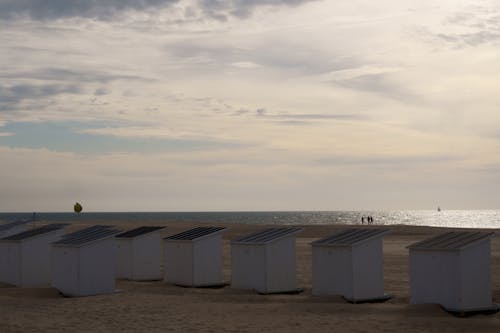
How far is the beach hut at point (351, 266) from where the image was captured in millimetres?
19438

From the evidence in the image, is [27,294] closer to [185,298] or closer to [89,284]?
[89,284]

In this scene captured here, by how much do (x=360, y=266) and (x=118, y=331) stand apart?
6.92m

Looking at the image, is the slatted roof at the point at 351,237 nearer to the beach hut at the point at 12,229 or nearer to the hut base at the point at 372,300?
the hut base at the point at 372,300

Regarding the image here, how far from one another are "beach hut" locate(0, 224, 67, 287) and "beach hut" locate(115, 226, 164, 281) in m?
2.32

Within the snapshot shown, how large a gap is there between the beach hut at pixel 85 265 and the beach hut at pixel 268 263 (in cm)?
371

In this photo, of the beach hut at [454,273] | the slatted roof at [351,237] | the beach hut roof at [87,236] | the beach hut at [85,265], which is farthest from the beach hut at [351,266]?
the beach hut roof at [87,236]

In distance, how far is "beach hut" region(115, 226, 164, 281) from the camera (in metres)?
26.1

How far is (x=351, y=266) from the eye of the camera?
19.4 metres

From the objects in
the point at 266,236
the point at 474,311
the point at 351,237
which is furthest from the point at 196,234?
the point at 474,311

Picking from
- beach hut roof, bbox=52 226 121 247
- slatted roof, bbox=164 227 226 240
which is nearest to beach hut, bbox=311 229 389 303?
slatted roof, bbox=164 227 226 240

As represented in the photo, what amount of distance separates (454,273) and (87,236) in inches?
418

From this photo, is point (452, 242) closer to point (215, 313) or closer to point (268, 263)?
point (268, 263)

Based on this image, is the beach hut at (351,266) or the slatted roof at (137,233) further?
the slatted roof at (137,233)

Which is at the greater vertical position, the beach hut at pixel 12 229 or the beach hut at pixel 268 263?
the beach hut at pixel 12 229
